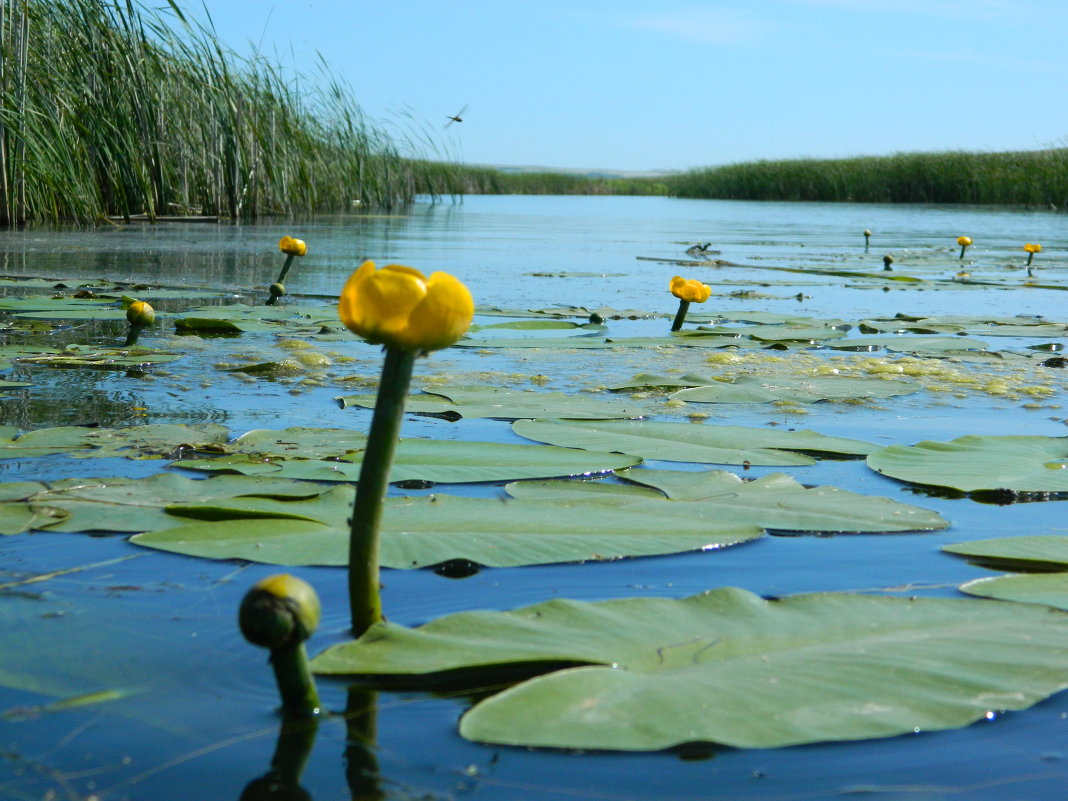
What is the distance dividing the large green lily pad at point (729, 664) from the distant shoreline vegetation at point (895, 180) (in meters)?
19.2

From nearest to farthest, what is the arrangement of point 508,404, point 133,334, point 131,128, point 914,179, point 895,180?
point 508,404 → point 133,334 → point 131,128 → point 914,179 → point 895,180

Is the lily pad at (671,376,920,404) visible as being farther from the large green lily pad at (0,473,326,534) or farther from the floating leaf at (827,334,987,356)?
the large green lily pad at (0,473,326,534)

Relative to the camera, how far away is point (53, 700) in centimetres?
66

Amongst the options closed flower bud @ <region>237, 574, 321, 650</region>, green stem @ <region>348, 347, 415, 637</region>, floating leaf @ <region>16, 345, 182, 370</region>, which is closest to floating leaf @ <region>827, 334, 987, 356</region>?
floating leaf @ <region>16, 345, 182, 370</region>

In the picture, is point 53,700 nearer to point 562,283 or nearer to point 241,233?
point 562,283

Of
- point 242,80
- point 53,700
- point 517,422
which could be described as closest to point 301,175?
point 242,80

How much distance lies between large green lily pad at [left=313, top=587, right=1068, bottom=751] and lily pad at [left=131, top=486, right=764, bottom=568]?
0.56 ft

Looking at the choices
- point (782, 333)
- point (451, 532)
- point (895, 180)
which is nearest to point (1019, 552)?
point (451, 532)

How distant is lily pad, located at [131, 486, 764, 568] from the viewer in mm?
956

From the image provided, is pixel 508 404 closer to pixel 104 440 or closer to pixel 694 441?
pixel 694 441

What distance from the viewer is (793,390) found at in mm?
2012

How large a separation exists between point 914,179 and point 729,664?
22614 mm

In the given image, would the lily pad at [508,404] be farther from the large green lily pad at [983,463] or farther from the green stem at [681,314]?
the green stem at [681,314]

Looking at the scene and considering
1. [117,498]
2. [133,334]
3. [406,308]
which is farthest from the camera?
[133,334]
